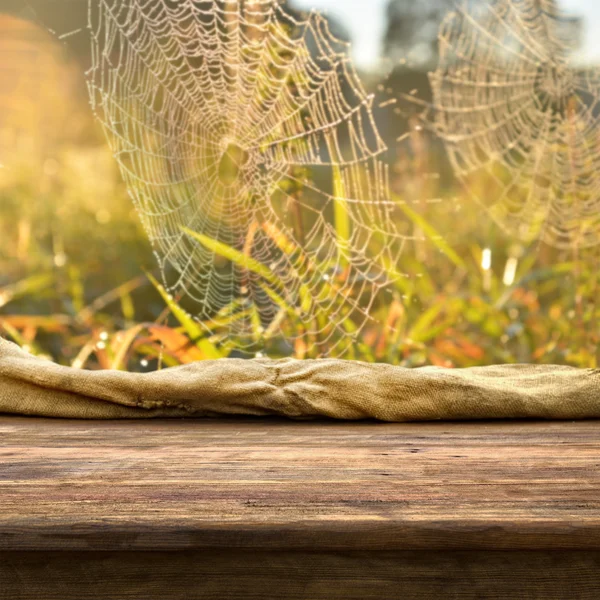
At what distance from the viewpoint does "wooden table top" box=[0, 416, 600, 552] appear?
56 centimetres

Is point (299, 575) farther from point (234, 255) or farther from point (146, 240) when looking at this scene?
point (146, 240)

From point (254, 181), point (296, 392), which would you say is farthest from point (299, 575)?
point (254, 181)

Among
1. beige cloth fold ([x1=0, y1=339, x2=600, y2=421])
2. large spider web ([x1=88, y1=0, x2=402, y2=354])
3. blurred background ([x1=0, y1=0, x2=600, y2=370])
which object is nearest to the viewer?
beige cloth fold ([x1=0, y1=339, x2=600, y2=421])

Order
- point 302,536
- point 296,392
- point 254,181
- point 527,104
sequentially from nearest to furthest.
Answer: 1. point 302,536
2. point 296,392
3. point 254,181
4. point 527,104

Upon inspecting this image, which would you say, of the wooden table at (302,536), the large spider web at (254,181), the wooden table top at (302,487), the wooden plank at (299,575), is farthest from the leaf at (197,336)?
the wooden plank at (299,575)

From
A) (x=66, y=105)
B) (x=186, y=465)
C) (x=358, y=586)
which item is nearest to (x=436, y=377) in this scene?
(x=186, y=465)

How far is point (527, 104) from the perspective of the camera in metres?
1.91

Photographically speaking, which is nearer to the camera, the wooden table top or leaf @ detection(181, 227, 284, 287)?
the wooden table top

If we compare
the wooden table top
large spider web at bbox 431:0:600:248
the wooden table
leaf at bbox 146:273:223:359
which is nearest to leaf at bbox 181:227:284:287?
leaf at bbox 146:273:223:359

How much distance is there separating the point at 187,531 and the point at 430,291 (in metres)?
1.40

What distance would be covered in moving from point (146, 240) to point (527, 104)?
0.85m

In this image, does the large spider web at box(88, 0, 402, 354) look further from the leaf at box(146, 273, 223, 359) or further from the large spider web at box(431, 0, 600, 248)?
the large spider web at box(431, 0, 600, 248)

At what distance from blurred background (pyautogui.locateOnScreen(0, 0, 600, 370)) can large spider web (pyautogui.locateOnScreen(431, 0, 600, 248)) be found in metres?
0.05

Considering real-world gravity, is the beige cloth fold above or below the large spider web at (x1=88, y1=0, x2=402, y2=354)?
below
